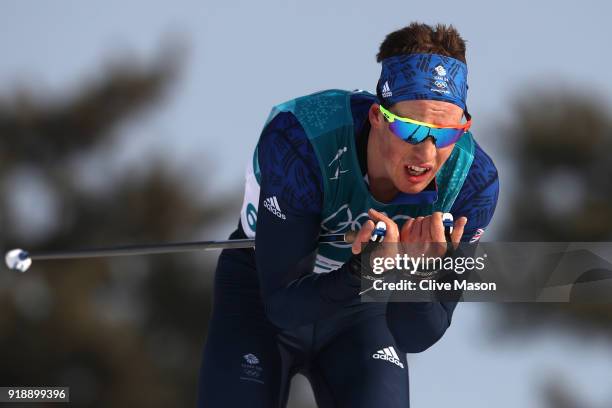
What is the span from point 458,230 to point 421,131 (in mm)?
464

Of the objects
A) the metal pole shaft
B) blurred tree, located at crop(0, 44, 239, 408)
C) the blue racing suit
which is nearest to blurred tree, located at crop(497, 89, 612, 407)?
blurred tree, located at crop(0, 44, 239, 408)

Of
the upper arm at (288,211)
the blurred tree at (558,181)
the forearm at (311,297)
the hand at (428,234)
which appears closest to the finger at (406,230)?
the hand at (428,234)

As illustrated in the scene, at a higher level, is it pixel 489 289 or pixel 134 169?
pixel 489 289

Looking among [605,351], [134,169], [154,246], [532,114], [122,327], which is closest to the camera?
[154,246]

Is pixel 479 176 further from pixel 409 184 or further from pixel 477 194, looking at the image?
pixel 409 184

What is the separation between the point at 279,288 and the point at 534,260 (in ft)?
4.98

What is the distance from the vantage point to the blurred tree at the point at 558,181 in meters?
26.3

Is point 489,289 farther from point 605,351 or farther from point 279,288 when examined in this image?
point 605,351

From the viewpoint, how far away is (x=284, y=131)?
747 cm

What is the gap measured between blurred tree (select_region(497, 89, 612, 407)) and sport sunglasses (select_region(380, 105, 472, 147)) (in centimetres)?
1855

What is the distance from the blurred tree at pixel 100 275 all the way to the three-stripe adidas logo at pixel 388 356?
1692cm

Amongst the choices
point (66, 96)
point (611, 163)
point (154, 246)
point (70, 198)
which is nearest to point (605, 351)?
point (611, 163)

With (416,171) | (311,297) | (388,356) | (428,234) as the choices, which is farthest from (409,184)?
(388,356)

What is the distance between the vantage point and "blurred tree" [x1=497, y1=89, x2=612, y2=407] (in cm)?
2628
